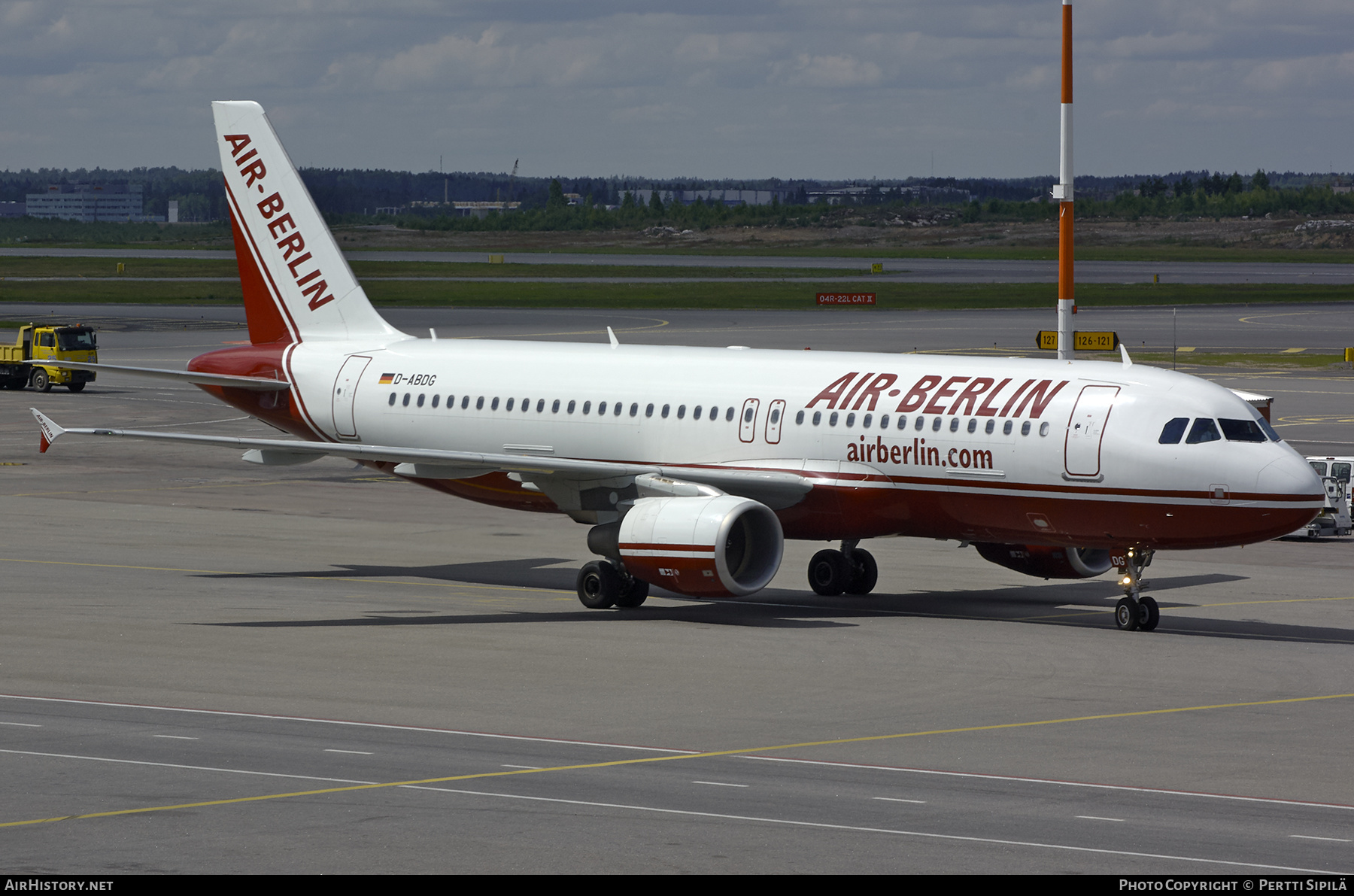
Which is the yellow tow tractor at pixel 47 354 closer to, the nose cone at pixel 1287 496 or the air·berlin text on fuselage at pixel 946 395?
the air·berlin text on fuselage at pixel 946 395

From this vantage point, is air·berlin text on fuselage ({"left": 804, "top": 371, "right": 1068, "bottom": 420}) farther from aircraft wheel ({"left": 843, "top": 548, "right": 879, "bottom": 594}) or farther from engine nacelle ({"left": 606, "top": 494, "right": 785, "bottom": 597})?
aircraft wheel ({"left": 843, "top": 548, "right": 879, "bottom": 594})

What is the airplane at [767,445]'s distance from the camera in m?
32.8

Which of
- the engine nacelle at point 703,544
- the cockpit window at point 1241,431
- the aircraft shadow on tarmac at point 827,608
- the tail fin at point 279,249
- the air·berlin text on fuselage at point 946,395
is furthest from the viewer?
the tail fin at point 279,249

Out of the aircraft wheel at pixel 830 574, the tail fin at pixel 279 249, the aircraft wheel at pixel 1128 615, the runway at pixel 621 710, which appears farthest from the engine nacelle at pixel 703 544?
the tail fin at pixel 279 249

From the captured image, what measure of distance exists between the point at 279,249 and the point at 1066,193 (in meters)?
20.6

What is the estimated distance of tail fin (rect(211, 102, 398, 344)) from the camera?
1704 inches

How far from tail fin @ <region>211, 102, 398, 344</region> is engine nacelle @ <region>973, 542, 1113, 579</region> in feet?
50.2

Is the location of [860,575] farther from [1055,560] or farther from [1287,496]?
[1287,496]

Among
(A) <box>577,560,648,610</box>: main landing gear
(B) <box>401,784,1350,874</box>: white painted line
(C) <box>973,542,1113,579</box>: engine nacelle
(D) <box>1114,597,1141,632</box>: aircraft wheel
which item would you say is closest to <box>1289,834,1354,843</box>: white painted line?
(B) <box>401,784,1350,874</box>: white painted line

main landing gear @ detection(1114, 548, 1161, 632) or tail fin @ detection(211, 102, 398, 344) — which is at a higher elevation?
tail fin @ detection(211, 102, 398, 344)

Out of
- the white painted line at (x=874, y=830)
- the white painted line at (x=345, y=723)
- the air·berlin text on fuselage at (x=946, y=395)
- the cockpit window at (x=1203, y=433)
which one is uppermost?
the air·berlin text on fuselage at (x=946, y=395)

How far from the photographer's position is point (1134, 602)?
110 ft

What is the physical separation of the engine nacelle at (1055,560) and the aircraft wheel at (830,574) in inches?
112

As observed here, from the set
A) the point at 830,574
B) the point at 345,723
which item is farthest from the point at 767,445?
the point at 345,723
